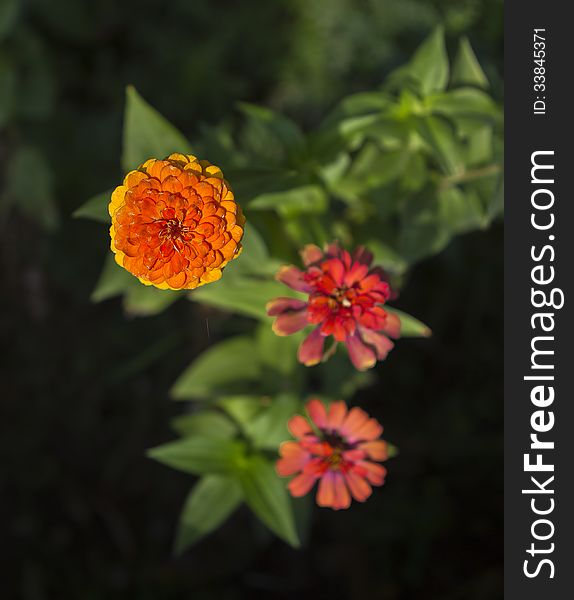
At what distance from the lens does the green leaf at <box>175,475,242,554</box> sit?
1.28m

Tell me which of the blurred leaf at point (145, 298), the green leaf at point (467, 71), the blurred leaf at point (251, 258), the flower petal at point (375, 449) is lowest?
the flower petal at point (375, 449)

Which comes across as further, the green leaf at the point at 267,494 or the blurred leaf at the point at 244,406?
the blurred leaf at the point at 244,406

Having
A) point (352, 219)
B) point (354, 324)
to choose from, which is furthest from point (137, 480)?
point (354, 324)

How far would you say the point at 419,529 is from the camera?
1.84m

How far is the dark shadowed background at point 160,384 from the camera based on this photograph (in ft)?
5.98

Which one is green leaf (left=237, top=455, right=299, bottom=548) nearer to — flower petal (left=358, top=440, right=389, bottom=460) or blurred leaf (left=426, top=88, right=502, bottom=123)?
flower petal (left=358, top=440, right=389, bottom=460)

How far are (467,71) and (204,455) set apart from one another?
2.61 ft

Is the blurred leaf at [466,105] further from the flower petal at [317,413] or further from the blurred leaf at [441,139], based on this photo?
the flower petal at [317,413]

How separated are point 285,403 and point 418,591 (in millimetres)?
857

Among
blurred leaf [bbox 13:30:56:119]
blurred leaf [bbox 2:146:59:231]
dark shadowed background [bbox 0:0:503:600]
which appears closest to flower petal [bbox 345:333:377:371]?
Result: dark shadowed background [bbox 0:0:503:600]

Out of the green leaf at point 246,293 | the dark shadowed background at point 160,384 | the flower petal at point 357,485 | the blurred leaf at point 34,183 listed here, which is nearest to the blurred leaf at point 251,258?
the green leaf at point 246,293

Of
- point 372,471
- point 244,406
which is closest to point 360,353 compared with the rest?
point 372,471

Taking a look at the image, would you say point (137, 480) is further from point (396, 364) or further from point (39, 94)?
point (39, 94)

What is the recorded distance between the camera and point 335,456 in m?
1.04
